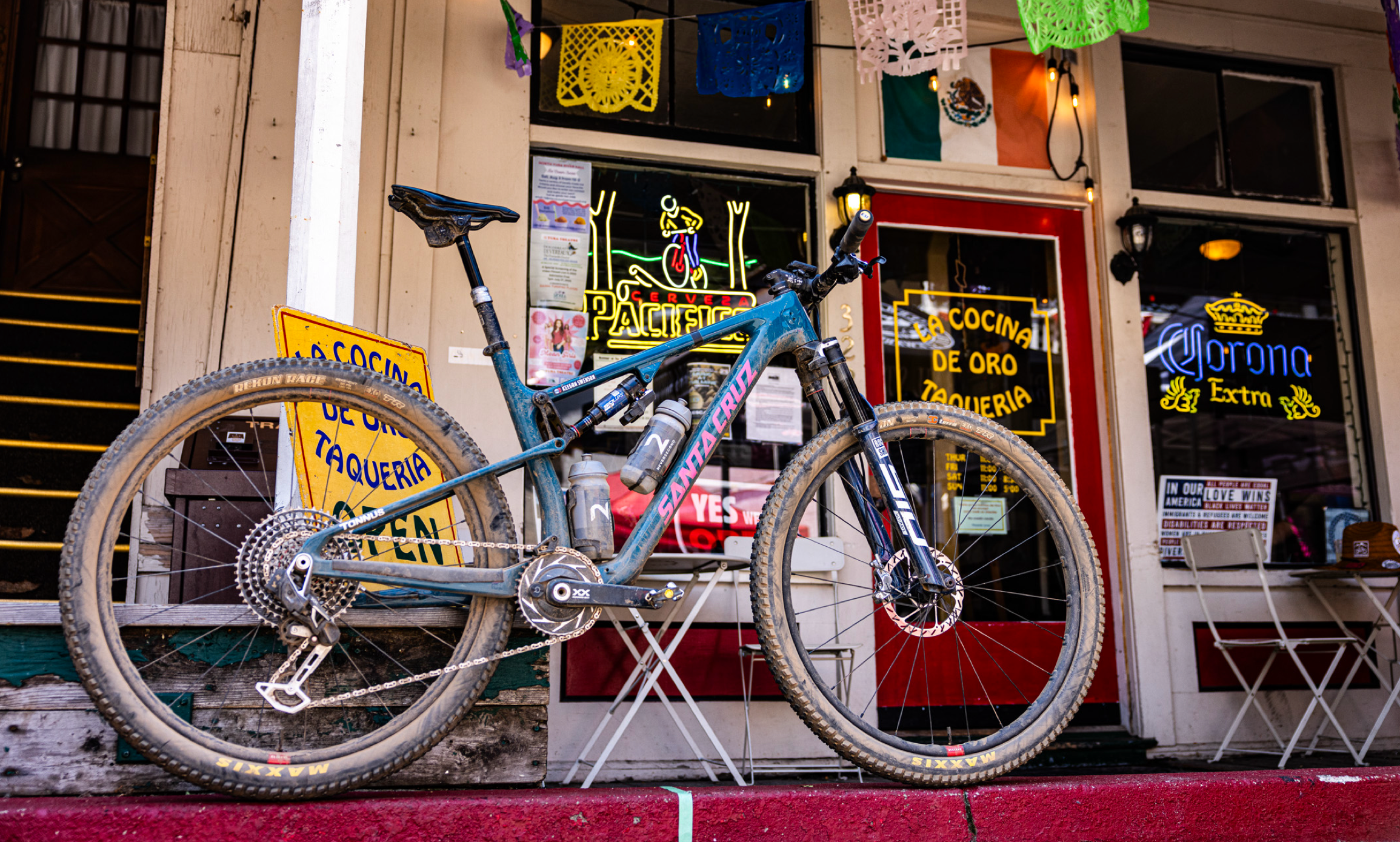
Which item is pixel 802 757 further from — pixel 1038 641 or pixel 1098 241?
pixel 1098 241

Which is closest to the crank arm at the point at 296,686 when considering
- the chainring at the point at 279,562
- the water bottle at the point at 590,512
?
the chainring at the point at 279,562

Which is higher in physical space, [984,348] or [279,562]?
[984,348]

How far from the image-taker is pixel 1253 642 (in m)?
4.23

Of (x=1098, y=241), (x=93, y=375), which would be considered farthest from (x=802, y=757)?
(x=93, y=375)

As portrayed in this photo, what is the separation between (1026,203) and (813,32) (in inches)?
55.7

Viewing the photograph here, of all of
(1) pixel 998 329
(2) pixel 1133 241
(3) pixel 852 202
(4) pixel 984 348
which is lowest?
(4) pixel 984 348

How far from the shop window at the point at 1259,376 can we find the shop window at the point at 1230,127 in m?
0.26

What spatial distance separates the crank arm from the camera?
219 cm

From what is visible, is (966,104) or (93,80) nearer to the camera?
(966,104)

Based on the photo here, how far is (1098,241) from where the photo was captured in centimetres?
503

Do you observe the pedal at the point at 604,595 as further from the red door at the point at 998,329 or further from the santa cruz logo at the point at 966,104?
the santa cruz logo at the point at 966,104

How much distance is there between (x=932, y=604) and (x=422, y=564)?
139 centimetres

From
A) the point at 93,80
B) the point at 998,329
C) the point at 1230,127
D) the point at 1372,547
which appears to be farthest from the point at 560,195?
the point at 93,80

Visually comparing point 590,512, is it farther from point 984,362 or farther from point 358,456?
point 984,362
